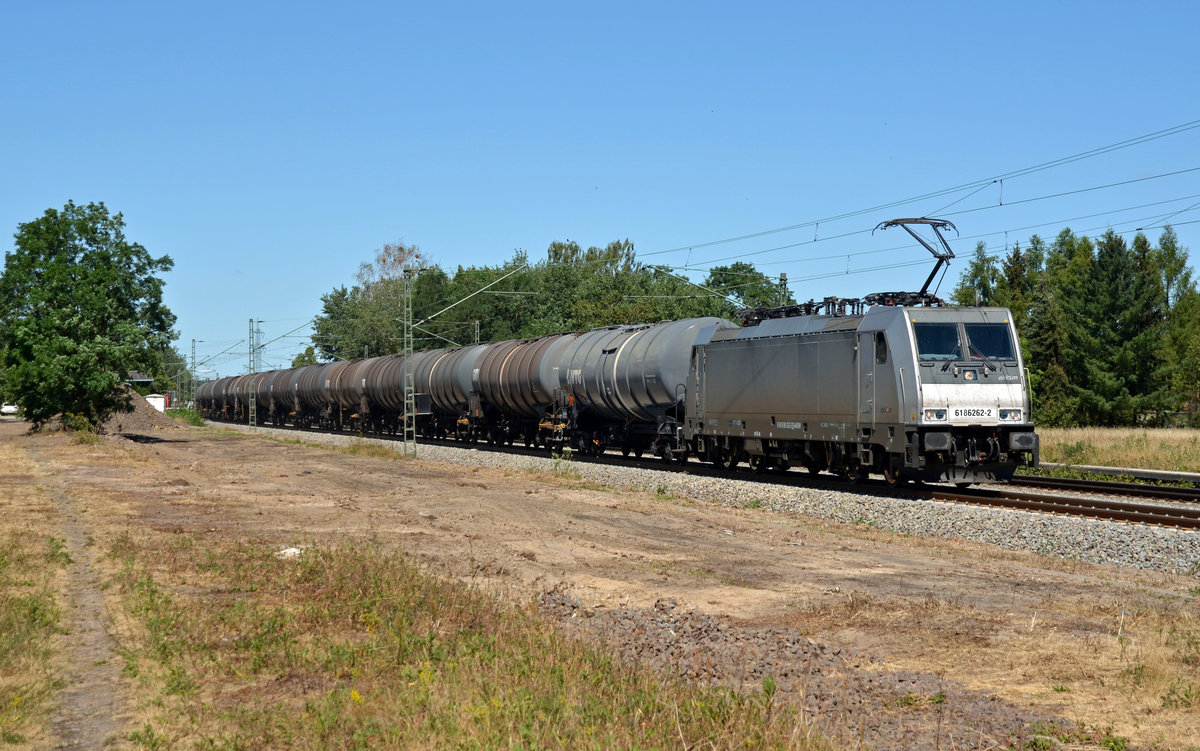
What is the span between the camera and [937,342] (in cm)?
2036

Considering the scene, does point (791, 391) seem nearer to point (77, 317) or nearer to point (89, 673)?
point (89, 673)

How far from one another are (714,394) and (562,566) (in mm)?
13331

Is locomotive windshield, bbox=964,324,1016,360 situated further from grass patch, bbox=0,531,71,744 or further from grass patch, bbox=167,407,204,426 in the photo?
grass patch, bbox=167,407,204,426

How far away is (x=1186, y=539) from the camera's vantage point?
15.1 metres

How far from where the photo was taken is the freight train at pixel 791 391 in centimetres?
2006

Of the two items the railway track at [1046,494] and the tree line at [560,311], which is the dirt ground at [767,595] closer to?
the railway track at [1046,494]

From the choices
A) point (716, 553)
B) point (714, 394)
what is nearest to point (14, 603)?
point (716, 553)

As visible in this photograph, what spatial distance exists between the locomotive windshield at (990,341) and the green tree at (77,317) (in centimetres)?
3868

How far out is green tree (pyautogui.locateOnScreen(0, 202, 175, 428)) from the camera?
4625cm

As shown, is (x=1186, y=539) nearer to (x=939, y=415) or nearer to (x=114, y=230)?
(x=939, y=415)

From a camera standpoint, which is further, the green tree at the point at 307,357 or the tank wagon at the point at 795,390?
the green tree at the point at 307,357

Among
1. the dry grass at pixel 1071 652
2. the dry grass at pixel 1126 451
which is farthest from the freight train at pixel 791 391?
the dry grass at pixel 1126 451

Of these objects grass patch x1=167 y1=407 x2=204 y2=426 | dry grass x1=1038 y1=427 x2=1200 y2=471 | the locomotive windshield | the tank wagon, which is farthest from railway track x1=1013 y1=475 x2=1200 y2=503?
grass patch x1=167 y1=407 x2=204 y2=426

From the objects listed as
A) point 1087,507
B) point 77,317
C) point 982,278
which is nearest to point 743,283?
point 982,278
